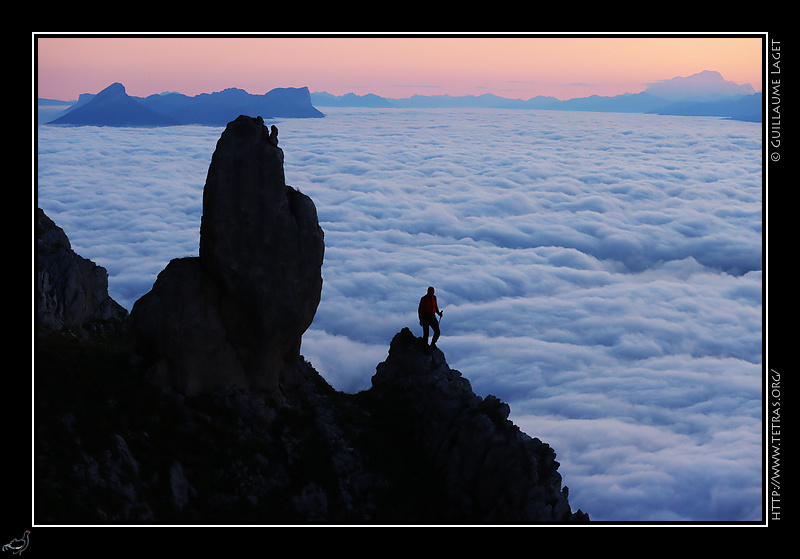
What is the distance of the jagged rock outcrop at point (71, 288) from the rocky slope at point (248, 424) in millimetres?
6863

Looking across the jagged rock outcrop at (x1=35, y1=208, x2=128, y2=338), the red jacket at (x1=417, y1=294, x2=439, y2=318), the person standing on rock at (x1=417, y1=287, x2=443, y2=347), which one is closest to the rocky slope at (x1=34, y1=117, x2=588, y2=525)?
the person standing on rock at (x1=417, y1=287, x2=443, y2=347)

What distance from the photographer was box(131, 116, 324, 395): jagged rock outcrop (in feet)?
66.7

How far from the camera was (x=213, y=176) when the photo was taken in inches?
806

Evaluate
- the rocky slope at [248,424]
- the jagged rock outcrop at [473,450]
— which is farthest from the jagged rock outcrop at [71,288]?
the jagged rock outcrop at [473,450]

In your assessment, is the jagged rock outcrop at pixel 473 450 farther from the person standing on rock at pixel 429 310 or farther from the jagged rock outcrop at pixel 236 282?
the jagged rock outcrop at pixel 236 282

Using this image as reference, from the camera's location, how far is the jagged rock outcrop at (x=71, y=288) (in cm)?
2928

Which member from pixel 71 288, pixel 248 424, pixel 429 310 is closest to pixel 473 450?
pixel 429 310

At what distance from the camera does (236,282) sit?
20547 millimetres

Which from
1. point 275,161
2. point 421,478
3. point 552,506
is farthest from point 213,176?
point 552,506

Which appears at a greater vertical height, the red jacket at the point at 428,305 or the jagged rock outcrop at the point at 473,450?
the red jacket at the point at 428,305

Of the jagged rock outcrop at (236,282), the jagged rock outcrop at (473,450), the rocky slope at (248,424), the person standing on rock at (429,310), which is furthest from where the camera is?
the person standing on rock at (429,310)

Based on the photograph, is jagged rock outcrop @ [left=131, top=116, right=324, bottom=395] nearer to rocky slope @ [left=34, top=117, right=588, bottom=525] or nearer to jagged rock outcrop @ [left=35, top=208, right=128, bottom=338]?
rocky slope @ [left=34, top=117, right=588, bottom=525]

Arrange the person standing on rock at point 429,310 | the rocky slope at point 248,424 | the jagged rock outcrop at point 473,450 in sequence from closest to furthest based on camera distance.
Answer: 1. the rocky slope at point 248,424
2. the jagged rock outcrop at point 473,450
3. the person standing on rock at point 429,310

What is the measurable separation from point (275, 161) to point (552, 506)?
525 inches
